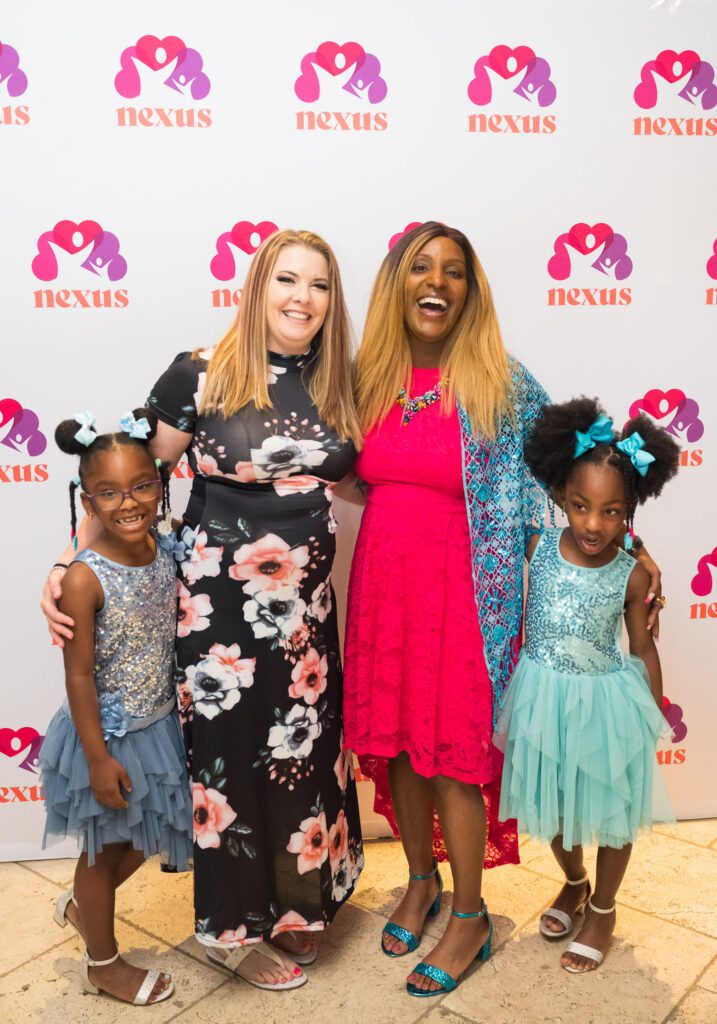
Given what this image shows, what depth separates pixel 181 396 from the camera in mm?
1928

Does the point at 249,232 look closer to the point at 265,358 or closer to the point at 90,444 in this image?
the point at 265,358

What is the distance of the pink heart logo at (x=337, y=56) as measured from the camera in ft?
7.88

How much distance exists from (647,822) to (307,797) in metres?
0.78

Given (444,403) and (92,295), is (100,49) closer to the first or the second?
(92,295)

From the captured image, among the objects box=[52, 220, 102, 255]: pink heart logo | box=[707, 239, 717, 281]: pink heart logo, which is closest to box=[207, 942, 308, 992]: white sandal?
box=[52, 220, 102, 255]: pink heart logo

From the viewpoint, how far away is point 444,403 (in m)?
1.98

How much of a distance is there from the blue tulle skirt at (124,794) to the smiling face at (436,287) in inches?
42.6

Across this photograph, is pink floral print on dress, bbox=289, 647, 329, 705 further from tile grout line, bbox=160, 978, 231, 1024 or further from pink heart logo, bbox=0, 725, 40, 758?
pink heart logo, bbox=0, 725, 40, 758

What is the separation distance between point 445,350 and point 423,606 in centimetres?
60

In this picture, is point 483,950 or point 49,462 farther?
point 49,462

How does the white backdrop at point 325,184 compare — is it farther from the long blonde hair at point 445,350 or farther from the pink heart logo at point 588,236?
the long blonde hair at point 445,350

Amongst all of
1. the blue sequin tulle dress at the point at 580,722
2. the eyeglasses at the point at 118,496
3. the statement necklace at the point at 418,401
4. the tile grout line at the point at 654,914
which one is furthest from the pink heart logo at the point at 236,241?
the tile grout line at the point at 654,914

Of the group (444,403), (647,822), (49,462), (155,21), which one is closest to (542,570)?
(444,403)

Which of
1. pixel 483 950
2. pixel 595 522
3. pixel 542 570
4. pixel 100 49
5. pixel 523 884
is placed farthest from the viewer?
pixel 523 884
